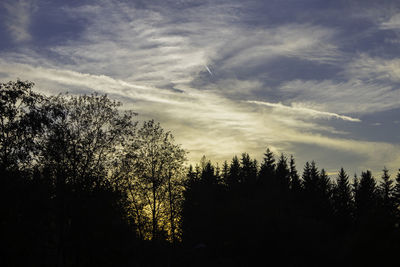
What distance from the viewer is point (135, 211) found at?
1729 inches

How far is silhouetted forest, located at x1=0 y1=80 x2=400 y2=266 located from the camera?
94.4ft

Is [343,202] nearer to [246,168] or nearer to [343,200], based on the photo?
[343,200]

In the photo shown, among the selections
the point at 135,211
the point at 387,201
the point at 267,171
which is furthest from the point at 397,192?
the point at 135,211

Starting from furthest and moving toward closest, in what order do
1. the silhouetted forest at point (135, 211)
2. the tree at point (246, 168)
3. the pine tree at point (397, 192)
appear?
1. the tree at point (246, 168)
2. the pine tree at point (397, 192)
3. the silhouetted forest at point (135, 211)

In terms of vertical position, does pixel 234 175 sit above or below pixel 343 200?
above

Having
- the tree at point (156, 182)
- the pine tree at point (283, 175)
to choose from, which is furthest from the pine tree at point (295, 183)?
the tree at point (156, 182)

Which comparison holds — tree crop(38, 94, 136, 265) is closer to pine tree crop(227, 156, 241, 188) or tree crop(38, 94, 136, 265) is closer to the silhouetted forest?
the silhouetted forest

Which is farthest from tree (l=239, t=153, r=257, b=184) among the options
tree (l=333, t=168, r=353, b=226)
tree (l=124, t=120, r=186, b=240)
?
tree (l=124, t=120, r=186, b=240)

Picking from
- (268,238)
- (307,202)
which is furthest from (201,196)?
(268,238)

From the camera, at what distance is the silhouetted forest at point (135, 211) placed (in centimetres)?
2877

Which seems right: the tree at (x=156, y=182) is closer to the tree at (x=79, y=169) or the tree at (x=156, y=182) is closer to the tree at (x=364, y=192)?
the tree at (x=79, y=169)

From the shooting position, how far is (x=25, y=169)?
3350cm

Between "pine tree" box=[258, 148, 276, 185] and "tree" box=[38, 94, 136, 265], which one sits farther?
"pine tree" box=[258, 148, 276, 185]

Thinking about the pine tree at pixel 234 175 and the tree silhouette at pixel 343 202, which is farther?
the pine tree at pixel 234 175
